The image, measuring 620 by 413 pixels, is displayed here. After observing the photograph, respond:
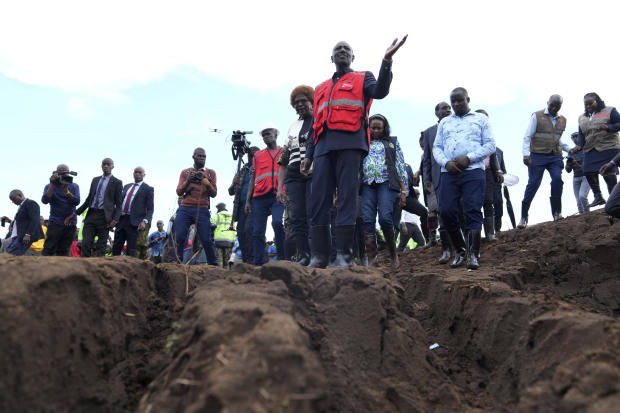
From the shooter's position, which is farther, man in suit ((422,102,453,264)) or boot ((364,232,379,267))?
man in suit ((422,102,453,264))

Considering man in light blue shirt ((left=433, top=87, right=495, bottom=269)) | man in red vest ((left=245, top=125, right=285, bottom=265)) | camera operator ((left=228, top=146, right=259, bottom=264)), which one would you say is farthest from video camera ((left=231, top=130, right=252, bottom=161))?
man in light blue shirt ((left=433, top=87, right=495, bottom=269))

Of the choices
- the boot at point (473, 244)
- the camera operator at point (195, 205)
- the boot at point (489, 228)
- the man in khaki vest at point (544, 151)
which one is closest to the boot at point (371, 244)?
the boot at point (473, 244)

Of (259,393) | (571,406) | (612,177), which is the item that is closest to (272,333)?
(259,393)

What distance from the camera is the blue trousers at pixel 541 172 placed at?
22.7 ft

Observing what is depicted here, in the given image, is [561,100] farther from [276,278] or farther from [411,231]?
[276,278]

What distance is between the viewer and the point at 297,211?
16.4 ft

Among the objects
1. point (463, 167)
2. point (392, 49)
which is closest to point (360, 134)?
point (392, 49)

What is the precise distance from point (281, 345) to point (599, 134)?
746cm

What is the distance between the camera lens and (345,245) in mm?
3873

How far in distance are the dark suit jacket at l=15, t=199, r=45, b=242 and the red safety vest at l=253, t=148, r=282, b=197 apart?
4401mm

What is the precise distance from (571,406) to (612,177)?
6.93 m

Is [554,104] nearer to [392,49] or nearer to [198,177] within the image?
[392,49]

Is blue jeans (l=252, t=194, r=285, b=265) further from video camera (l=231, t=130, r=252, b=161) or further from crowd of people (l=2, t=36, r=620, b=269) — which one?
video camera (l=231, t=130, r=252, b=161)

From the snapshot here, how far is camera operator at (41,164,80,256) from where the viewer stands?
703 centimetres
